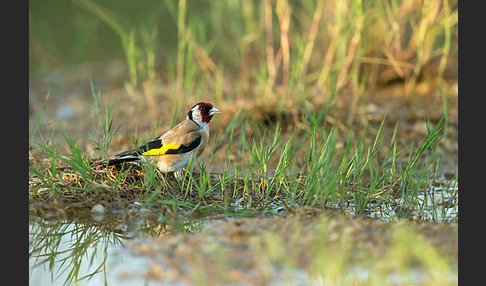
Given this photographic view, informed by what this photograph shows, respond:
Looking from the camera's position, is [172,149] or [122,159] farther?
[172,149]

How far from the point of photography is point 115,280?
436 cm

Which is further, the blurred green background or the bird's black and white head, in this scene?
the blurred green background

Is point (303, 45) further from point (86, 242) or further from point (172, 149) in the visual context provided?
point (86, 242)

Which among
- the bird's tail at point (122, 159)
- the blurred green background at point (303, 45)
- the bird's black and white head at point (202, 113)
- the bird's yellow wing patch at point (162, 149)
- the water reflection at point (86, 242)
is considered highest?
the blurred green background at point (303, 45)

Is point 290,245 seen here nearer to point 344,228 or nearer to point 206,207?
point 344,228

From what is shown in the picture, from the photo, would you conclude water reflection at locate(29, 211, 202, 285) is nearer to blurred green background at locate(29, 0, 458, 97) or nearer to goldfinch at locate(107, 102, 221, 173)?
goldfinch at locate(107, 102, 221, 173)

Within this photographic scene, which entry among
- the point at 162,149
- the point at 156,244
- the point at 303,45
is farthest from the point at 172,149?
the point at 303,45

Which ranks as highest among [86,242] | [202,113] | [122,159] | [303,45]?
[303,45]

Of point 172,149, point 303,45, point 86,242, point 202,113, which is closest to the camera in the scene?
point 86,242

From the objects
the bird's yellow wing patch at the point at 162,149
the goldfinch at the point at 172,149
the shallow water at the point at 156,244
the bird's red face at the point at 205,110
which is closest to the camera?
the shallow water at the point at 156,244

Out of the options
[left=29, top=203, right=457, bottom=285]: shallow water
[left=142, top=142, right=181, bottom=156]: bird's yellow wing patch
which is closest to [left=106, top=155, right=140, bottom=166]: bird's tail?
[left=142, top=142, right=181, bottom=156]: bird's yellow wing patch

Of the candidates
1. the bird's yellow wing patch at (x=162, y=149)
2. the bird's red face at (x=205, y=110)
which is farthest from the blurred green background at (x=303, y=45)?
the bird's yellow wing patch at (x=162, y=149)

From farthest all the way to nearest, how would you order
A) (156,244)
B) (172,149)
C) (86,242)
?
(172,149) < (86,242) < (156,244)

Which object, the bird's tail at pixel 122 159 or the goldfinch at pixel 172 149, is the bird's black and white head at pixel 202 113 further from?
the bird's tail at pixel 122 159
